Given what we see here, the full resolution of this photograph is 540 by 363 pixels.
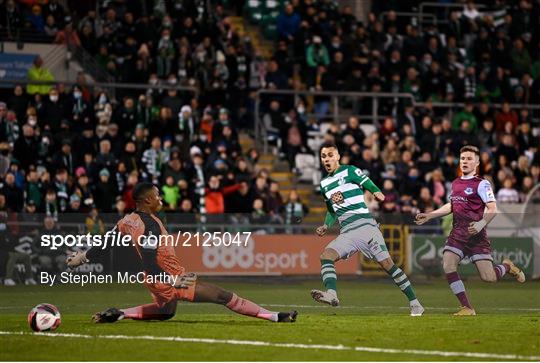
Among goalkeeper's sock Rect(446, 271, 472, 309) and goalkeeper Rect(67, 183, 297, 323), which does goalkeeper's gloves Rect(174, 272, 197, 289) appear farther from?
goalkeeper's sock Rect(446, 271, 472, 309)

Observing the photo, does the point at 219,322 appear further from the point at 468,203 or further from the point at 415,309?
the point at 468,203

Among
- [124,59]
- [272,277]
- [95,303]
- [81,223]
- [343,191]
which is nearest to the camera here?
[343,191]

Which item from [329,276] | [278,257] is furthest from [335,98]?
[329,276]

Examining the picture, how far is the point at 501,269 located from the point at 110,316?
20.7ft

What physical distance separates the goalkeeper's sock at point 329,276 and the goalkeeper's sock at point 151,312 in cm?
252

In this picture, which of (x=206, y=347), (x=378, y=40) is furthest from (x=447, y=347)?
(x=378, y=40)

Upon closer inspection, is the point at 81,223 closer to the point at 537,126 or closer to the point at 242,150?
the point at 242,150

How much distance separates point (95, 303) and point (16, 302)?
1278 mm

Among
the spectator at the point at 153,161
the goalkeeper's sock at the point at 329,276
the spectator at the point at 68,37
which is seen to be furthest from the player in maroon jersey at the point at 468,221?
the spectator at the point at 68,37

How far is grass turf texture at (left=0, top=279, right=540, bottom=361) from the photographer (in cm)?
1316

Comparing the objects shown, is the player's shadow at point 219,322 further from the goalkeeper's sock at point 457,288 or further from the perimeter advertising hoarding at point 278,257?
the perimeter advertising hoarding at point 278,257

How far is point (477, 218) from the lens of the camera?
1888 cm

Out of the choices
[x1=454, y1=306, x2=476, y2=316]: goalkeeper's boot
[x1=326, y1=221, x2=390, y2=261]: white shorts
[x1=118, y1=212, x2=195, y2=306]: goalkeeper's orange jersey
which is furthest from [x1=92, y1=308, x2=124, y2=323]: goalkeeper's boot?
[x1=454, y1=306, x2=476, y2=316]: goalkeeper's boot

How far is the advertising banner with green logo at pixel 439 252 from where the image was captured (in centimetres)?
2925
